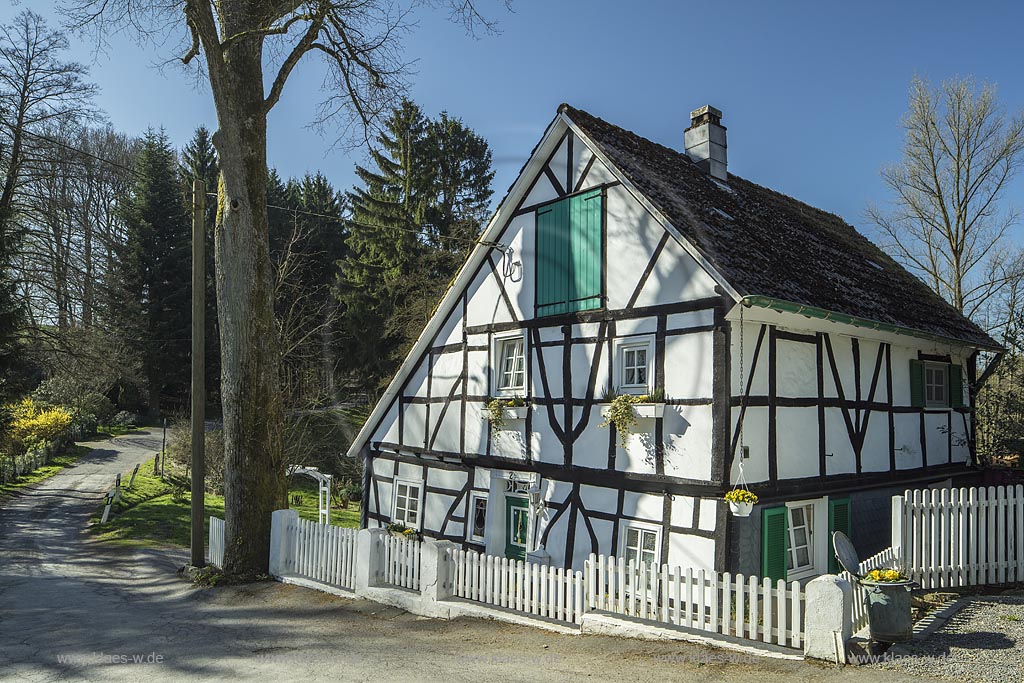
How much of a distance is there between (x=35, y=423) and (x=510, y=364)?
26988 millimetres

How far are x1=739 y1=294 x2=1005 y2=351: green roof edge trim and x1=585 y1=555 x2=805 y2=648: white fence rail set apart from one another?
3.70 metres

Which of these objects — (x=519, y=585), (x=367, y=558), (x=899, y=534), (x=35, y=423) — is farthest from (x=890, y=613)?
(x=35, y=423)

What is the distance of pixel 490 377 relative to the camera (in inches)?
551

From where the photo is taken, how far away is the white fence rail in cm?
735

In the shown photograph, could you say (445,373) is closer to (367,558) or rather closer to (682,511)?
(367,558)

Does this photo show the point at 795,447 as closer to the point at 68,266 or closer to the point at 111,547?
the point at 111,547

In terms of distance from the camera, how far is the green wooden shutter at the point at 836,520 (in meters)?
11.7

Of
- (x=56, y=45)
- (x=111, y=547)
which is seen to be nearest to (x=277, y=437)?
(x=111, y=547)

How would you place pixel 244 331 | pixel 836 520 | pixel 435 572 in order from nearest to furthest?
pixel 435 572 → pixel 836 520 → pixel 244 331

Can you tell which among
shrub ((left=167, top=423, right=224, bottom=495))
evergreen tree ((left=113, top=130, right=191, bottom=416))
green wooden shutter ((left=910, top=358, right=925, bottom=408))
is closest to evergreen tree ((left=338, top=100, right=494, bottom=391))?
shrub ((left=167, top=423, right=224, bottom=495))

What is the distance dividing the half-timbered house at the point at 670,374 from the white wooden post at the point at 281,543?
3.46 meters

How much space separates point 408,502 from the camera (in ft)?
52.9

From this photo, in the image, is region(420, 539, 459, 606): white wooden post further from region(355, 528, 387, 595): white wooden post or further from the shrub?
the shrub

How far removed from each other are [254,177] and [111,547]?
34.2 feet
